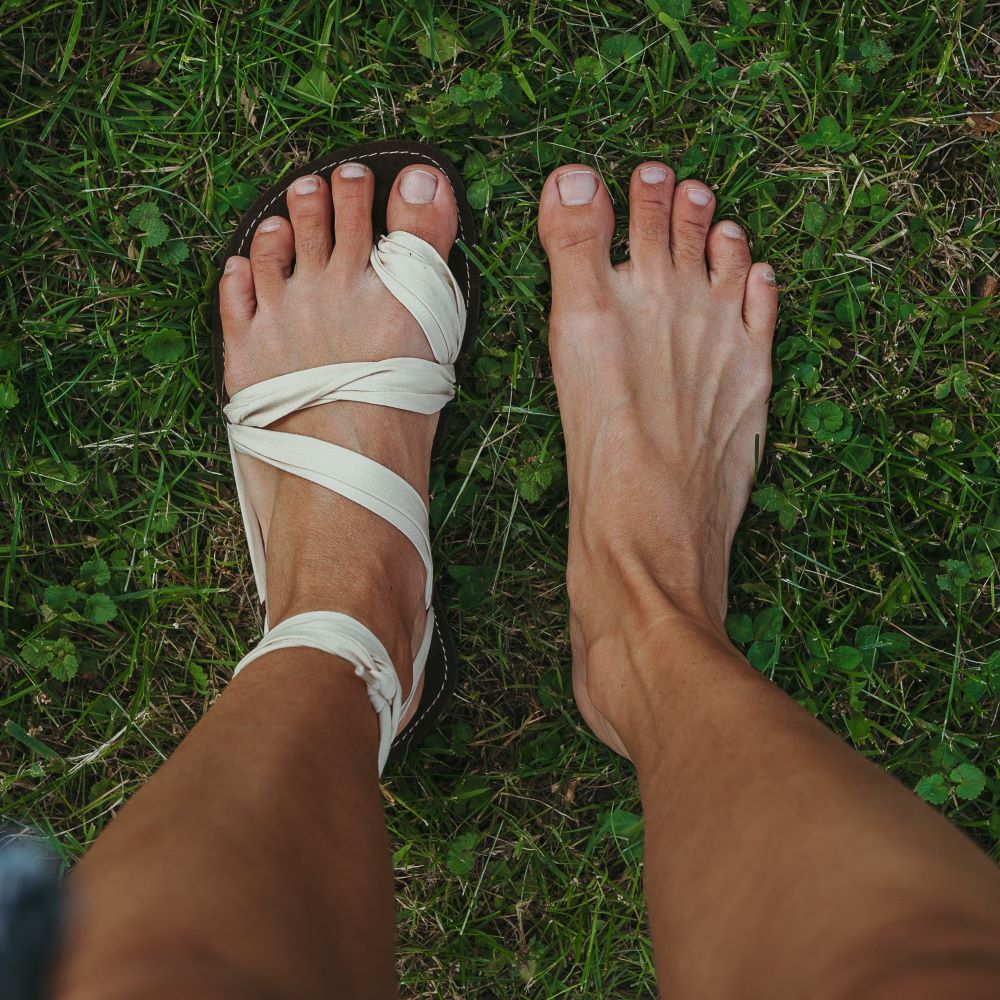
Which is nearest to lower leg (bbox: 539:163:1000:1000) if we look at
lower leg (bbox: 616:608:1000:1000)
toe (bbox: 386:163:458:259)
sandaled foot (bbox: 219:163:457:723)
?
lower leg (bbox: 616:608:1000:1000)

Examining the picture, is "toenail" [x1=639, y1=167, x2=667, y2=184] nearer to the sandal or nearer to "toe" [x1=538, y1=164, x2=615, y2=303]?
"toe" [x1=538, y1=164, x2=615, y2=303]

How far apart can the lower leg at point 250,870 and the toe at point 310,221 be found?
1006 millimetres

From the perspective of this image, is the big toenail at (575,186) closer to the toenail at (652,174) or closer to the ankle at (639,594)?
the toenail at (652,174)

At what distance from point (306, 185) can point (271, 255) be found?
17cm

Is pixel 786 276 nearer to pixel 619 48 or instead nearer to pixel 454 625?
pixel 619 48

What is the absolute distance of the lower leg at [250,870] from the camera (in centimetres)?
84

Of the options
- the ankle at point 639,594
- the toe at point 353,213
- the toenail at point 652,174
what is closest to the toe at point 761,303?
the toenail at point 652,174

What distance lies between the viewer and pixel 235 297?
1854 mm

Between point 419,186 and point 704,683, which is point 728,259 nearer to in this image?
point 419,186

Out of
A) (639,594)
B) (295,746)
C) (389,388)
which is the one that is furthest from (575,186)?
(295,746)

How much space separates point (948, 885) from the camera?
896 mm

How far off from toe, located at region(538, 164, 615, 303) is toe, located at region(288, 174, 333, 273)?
47 cm

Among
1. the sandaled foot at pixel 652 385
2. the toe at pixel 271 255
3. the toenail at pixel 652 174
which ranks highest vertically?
the toenail at pixel 652 174

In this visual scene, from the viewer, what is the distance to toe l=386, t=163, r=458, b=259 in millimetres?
1794
